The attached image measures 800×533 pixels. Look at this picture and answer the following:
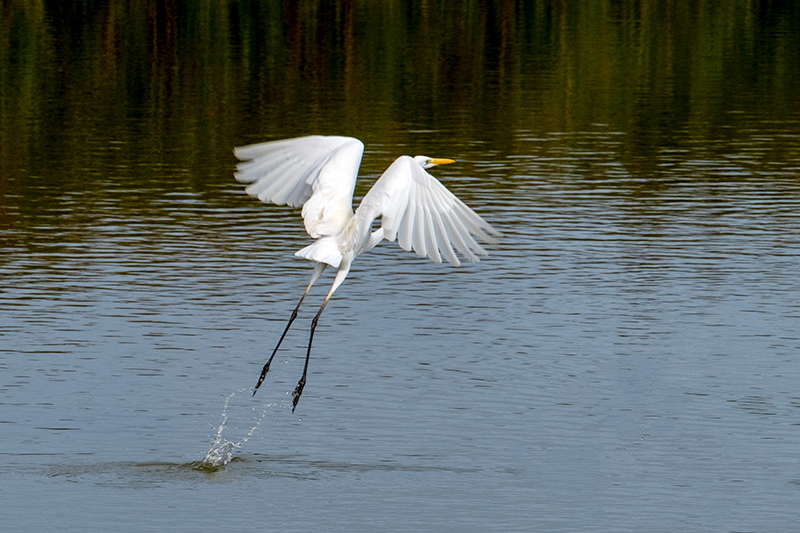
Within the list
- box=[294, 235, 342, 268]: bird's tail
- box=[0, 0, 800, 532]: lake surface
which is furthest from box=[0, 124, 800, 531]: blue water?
box=[294, 235, 342, 268]: bird's tail

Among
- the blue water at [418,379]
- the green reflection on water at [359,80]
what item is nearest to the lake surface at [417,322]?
the blue water at [418,379]

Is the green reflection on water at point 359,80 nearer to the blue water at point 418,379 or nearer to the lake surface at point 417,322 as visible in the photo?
the lake surface at point 417,322

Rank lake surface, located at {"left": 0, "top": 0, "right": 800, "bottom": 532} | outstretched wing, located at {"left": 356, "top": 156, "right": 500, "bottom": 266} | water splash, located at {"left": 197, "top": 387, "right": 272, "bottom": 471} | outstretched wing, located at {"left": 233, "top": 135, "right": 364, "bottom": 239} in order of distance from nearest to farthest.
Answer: outstretched wing, located at {"left": 356, "top": 156, "right": 500, "bottom": 266}
lake surface, located at {"left": 0, "top": 0, "right": 800, "bottom": 532}
water splash, located at {"left": 197, "top": 387, "right": 272, "bottom": 471}
outstretched wing, located at {"left": 233, "top": 135, "right": 364, "bottom": 239}

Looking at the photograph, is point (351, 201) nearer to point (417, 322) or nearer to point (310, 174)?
point (310, 174)

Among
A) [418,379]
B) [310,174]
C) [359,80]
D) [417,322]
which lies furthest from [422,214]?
[359,80]

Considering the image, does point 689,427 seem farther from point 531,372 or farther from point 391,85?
point 391,85

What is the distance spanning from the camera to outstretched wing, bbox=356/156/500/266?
8.98 metres

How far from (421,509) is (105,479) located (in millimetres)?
2010

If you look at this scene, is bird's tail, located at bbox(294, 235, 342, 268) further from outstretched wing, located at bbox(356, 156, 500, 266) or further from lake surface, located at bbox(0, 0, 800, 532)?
lake surface, located at bbox(0, 0, 800, 532)

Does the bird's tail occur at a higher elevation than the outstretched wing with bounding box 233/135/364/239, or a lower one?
lower

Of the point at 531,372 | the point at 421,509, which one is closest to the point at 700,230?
the point at 531,372

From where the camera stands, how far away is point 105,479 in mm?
9531

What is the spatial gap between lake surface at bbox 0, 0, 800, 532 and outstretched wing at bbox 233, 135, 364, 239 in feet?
4.90

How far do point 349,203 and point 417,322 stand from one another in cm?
354
